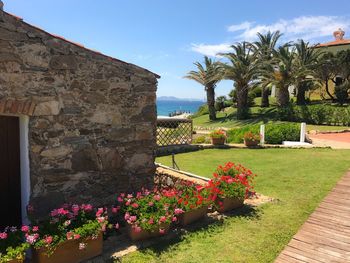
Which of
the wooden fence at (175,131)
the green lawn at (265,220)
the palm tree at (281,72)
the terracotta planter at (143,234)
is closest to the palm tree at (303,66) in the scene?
the palm tree at (281,72)

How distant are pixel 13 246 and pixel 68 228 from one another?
2.57ft

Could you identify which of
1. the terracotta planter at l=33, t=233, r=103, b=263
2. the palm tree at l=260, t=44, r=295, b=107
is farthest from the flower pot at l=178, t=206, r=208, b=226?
the palm tree at l=260, t=44, r=295, b=107

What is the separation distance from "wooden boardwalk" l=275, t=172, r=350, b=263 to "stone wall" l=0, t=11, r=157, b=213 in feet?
11.0

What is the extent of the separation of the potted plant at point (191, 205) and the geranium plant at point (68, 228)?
1.51 m

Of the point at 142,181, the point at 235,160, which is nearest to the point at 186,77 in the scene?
the point at 235,160

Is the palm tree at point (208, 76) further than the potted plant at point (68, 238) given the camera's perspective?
Yes

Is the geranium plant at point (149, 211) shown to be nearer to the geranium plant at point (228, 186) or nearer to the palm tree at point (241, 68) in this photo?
the geranium plant at point (228, 186)

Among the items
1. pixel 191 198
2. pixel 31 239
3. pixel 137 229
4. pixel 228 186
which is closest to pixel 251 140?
pixel 228 186

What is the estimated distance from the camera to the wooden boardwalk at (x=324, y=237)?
494cm

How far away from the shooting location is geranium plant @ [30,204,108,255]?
4.43m

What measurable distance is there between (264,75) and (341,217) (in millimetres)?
26302

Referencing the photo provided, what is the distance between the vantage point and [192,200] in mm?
6039

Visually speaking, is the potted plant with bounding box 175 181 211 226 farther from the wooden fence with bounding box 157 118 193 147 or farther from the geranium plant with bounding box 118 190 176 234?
the wooden fence with bounding box 157 118 193 147

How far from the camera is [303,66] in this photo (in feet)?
101
